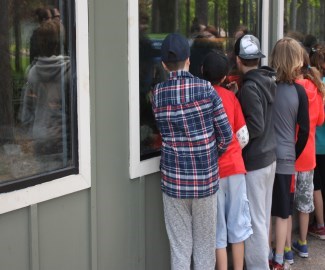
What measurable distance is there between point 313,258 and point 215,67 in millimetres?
2156

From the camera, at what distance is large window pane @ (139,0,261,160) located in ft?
11.1

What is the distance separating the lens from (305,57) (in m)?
4.19

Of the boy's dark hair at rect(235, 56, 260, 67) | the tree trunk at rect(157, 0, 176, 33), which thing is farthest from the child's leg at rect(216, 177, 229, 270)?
the tree trunk at rect(157, 0, 176, 33)

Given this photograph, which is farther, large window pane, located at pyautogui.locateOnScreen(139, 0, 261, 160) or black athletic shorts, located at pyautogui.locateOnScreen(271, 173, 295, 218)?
black athletic shorts, located at pyautogui.locateOnScreen(271, 173, 295, 218)

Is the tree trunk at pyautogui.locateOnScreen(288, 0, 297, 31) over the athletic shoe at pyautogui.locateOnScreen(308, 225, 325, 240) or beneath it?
over

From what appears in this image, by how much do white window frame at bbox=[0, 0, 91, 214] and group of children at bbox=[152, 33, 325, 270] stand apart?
1.44 ft

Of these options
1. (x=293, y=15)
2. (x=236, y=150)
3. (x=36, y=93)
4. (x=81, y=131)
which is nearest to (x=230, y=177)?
(x=236, y=150)

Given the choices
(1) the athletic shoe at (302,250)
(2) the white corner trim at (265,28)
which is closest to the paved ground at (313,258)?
(1) the athletic shoe at (302,250)

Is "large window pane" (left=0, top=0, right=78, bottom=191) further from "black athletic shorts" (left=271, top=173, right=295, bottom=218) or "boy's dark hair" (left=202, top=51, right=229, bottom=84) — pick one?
"black athletic shorts" (left=271, top=173, right=295, bottom=218)

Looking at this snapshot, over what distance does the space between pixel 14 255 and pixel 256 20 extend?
2864mm

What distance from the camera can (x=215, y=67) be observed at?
3354 millimetres

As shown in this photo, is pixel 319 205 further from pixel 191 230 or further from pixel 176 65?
pixel 176 65

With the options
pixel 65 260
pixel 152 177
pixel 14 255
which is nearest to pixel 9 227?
pixel 14 255

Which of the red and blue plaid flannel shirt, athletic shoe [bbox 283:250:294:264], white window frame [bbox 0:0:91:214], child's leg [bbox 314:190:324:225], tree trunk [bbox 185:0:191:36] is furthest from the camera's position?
child's leg [bbox 314:190:324:225]
